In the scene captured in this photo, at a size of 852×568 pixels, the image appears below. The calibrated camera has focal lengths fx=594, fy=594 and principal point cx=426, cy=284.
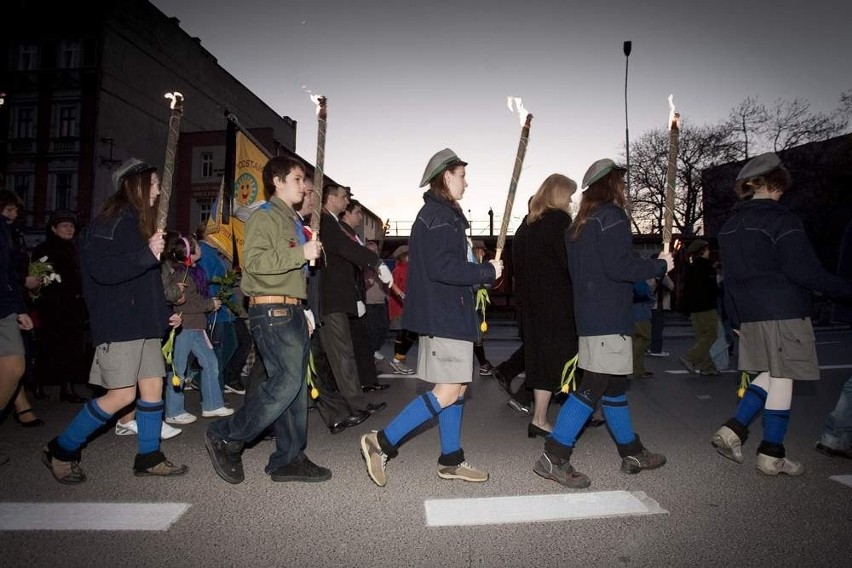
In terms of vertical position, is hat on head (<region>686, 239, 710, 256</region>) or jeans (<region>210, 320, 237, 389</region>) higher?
hat on head (<region>686, 239, 710, 256</region>)

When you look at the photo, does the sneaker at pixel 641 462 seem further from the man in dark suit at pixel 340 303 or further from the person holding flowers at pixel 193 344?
the person holding flowers at pixel 193 344

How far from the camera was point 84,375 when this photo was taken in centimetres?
673

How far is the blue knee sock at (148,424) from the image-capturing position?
374 cm

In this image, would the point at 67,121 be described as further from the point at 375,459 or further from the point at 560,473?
the point at 560,473

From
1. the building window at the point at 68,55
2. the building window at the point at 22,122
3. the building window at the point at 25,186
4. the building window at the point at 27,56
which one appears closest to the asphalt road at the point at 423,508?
the building window at the point at 25,186

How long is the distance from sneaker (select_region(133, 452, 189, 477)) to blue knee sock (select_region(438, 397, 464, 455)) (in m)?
1.71

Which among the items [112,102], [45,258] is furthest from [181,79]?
[45,258]


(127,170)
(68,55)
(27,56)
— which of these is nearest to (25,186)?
(68,55)

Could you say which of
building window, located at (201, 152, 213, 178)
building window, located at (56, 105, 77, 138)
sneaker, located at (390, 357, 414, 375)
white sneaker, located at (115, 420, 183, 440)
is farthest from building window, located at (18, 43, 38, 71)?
white sneaker, located at (115, 420, 183, 440)

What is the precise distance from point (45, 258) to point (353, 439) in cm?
391

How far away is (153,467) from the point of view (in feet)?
12.4

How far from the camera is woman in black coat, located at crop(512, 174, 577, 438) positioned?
4758 mm

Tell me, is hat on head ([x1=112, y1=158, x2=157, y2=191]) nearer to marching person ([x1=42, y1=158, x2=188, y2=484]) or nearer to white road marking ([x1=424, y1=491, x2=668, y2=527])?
marching person ([x1=42, y1=158, x2=188, y2=484])

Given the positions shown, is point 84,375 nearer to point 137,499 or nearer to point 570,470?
point 137,499
